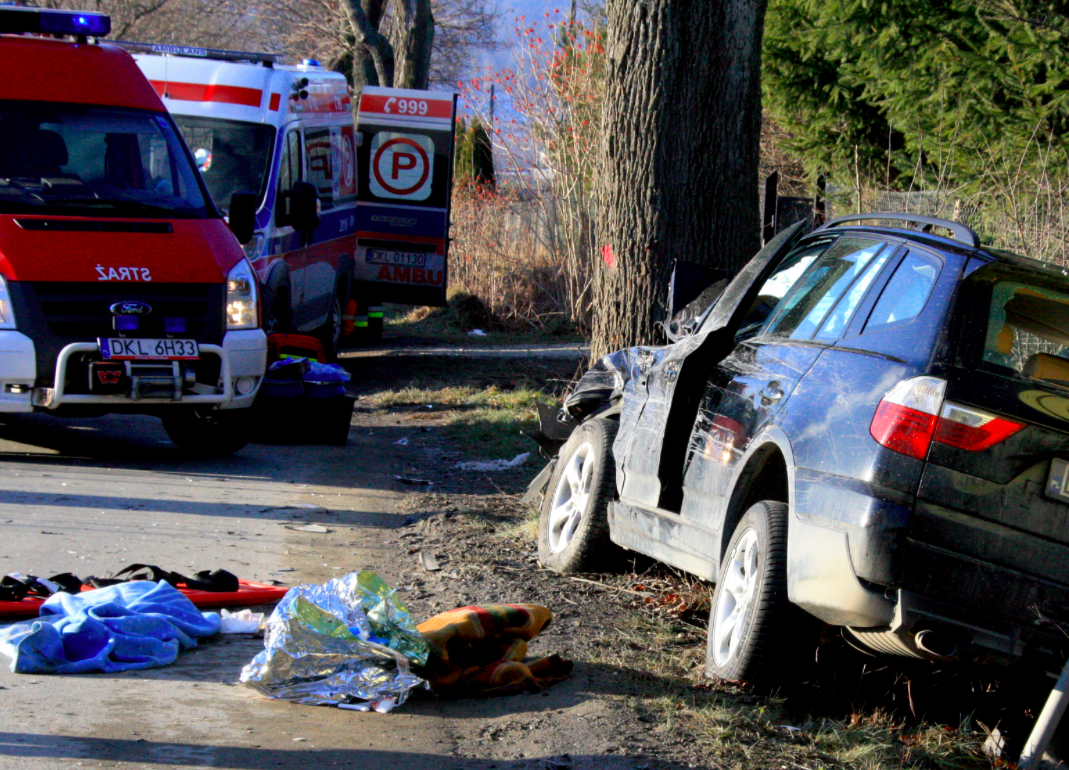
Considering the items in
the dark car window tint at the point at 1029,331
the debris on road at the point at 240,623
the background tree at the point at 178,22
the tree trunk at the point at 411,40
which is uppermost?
the background tree at the point at 178,22

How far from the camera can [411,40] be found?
22.7m

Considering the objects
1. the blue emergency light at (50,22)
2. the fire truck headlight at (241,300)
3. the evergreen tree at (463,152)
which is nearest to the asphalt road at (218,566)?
the fire truck headlight at (241,300)

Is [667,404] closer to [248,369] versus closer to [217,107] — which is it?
[248,369]

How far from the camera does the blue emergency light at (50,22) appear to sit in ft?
28.9

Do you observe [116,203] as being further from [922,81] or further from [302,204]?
[922,81]

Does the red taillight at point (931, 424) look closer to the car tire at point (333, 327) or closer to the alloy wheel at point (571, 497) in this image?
the alloy wheel at point (571, 497)

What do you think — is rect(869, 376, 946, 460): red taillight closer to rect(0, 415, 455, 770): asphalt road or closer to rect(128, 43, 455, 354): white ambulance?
rect(0, 415, 455, 770): asphalt road

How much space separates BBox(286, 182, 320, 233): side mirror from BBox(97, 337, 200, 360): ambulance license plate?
360cm

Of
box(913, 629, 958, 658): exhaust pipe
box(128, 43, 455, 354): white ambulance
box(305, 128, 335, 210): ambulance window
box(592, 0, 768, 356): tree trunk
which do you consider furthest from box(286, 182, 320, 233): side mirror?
box(913, 629, 958, 658): exhaust pipe

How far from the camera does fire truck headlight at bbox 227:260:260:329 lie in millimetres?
8469

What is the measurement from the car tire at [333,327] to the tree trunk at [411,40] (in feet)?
31.0

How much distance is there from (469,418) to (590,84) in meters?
6.12

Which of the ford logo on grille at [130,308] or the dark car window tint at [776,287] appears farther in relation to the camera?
the ford logo on grille at [130,308]

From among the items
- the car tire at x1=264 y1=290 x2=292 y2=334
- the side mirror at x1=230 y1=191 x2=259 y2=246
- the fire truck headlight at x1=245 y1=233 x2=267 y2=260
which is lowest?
the car tire at x1=264 y1=290 x2=292 y2=334
